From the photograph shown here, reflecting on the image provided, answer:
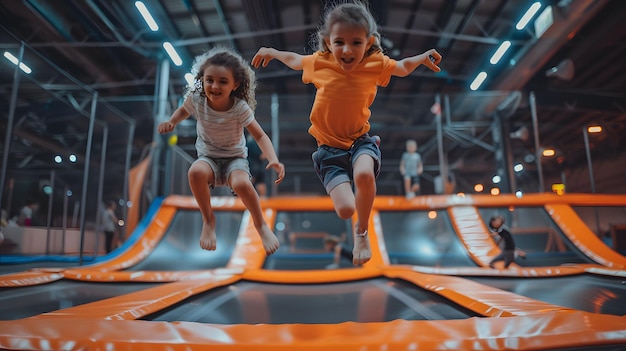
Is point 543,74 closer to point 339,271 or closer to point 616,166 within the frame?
point 616,166

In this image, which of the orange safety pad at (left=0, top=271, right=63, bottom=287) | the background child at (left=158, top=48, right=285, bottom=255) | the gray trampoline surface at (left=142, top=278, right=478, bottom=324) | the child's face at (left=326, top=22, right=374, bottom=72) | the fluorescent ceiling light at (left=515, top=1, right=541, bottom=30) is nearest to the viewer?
the child's face at (left=326, top=22, right=374, bottom=72)

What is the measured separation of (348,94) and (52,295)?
6.33 feet

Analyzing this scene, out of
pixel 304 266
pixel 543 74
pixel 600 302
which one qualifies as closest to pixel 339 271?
pixel 304 266

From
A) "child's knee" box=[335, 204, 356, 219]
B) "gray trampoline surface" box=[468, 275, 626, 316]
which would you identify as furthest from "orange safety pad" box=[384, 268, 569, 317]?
"child's knee" box=[335, 204, 356, 219]

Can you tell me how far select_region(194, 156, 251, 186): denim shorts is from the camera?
133 centimetres

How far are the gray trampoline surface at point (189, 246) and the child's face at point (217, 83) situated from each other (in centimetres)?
215

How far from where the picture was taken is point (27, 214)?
256cm

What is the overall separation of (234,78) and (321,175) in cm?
45

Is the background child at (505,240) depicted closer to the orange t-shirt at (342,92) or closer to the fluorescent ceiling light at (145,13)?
the orange t-shirt at (342,92)

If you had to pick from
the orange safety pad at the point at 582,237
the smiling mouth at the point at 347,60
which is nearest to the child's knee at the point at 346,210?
the smiling mouth at the point at 347,60

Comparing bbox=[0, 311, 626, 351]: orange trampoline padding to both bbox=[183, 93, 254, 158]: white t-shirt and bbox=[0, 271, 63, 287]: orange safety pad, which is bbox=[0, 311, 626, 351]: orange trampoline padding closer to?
bbox=[183, 93, 254, 158]: white t-shirt

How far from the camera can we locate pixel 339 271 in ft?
9.34

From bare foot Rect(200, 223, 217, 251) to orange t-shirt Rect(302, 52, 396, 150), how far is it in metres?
0.50

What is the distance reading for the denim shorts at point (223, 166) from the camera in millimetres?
1329
